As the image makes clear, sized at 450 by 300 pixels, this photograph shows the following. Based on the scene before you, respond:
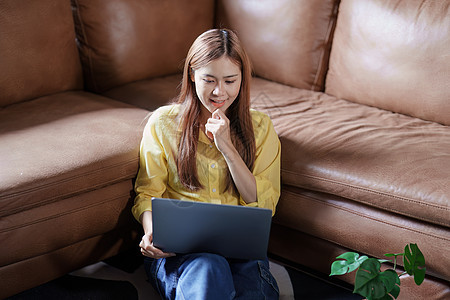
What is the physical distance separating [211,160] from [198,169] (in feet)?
0.15

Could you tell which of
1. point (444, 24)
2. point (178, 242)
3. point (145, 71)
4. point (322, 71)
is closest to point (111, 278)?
point (178, 242)

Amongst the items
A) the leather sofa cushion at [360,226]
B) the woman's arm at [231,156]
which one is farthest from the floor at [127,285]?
the woman's arm at [231,156]

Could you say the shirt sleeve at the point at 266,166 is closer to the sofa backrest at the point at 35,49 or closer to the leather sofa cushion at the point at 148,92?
the leather sofa cushion at the point at 148,92

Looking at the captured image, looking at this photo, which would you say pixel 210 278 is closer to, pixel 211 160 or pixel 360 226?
pixel 211 160

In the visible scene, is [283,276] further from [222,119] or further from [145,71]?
[145,71]

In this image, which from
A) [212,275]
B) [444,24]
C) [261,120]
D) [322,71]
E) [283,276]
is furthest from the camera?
[322,71]

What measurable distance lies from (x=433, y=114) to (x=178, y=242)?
1.10 metres

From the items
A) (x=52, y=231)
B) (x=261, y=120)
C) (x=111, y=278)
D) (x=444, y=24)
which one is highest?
(x=444, y=24)

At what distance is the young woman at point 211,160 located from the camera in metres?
1.34

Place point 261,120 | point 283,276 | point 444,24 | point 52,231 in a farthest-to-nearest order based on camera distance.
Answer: point 444,24, point 283,276, point 261,120, point 52,231

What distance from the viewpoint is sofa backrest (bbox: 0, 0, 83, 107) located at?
1.83m

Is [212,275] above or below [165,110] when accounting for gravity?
below

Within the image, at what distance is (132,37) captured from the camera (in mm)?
2150

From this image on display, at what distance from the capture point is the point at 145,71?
2256mm
